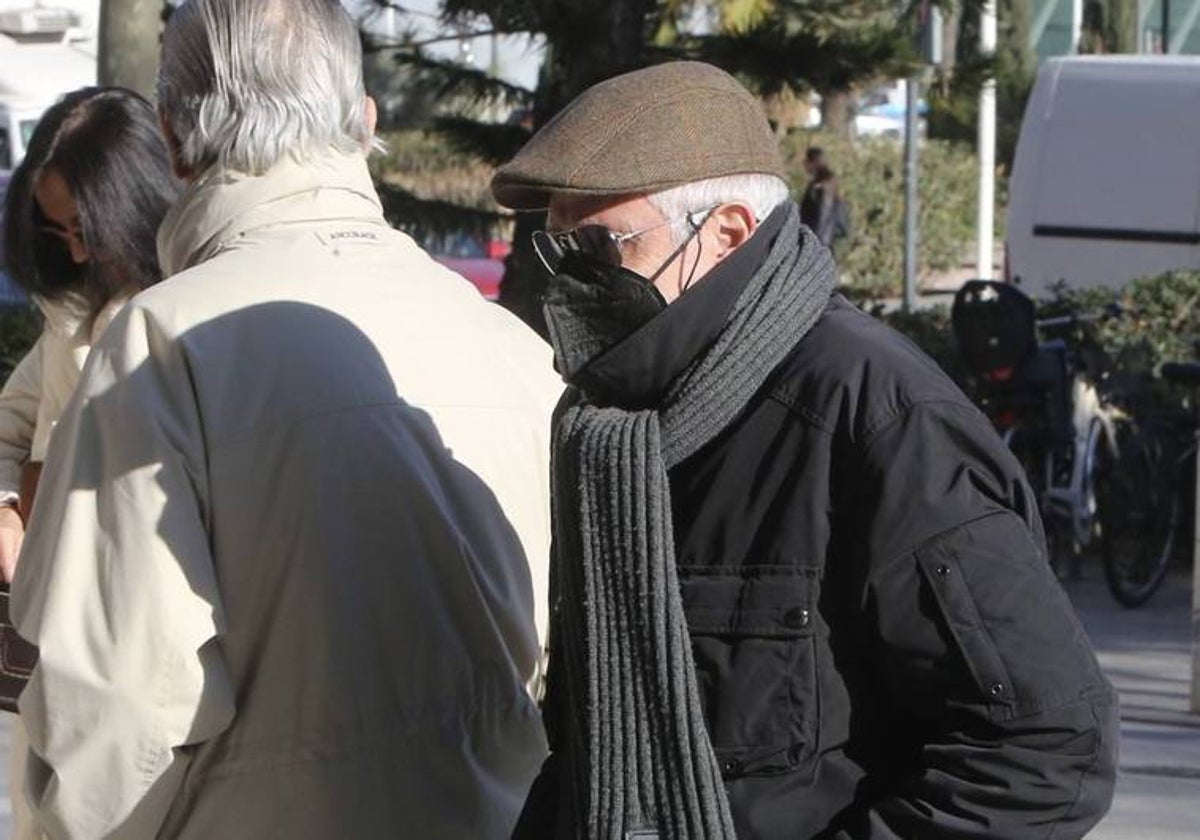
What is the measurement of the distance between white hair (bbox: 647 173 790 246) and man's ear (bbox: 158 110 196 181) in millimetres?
792

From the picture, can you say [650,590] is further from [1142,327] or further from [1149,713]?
[1142,327]

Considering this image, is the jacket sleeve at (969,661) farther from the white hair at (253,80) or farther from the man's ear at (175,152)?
the man's ear at (175,152)

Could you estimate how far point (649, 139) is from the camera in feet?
7.51

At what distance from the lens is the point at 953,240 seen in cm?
3112

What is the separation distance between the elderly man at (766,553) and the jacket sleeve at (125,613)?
48 centimetres

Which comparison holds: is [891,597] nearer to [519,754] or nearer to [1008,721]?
[1008,721]

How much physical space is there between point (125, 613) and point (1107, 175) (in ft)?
42.3

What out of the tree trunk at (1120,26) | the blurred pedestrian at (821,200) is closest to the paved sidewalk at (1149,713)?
the blurred pedestrian at (821,200)

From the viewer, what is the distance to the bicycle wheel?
31.9ft

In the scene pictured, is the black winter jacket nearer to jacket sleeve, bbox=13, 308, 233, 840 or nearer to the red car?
jacket sleeve, bbox=13, 308, 233, 840

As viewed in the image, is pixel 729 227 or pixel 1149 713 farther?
pixel 1149 713

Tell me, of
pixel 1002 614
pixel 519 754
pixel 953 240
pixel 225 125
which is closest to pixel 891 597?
pixel 1002 614

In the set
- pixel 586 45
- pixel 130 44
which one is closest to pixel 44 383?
pixel 130 44

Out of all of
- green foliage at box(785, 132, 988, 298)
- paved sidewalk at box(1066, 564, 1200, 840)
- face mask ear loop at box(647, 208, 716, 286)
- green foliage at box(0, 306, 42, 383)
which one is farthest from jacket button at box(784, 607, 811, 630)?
green foliage at box(785, 132, 988, 298)
